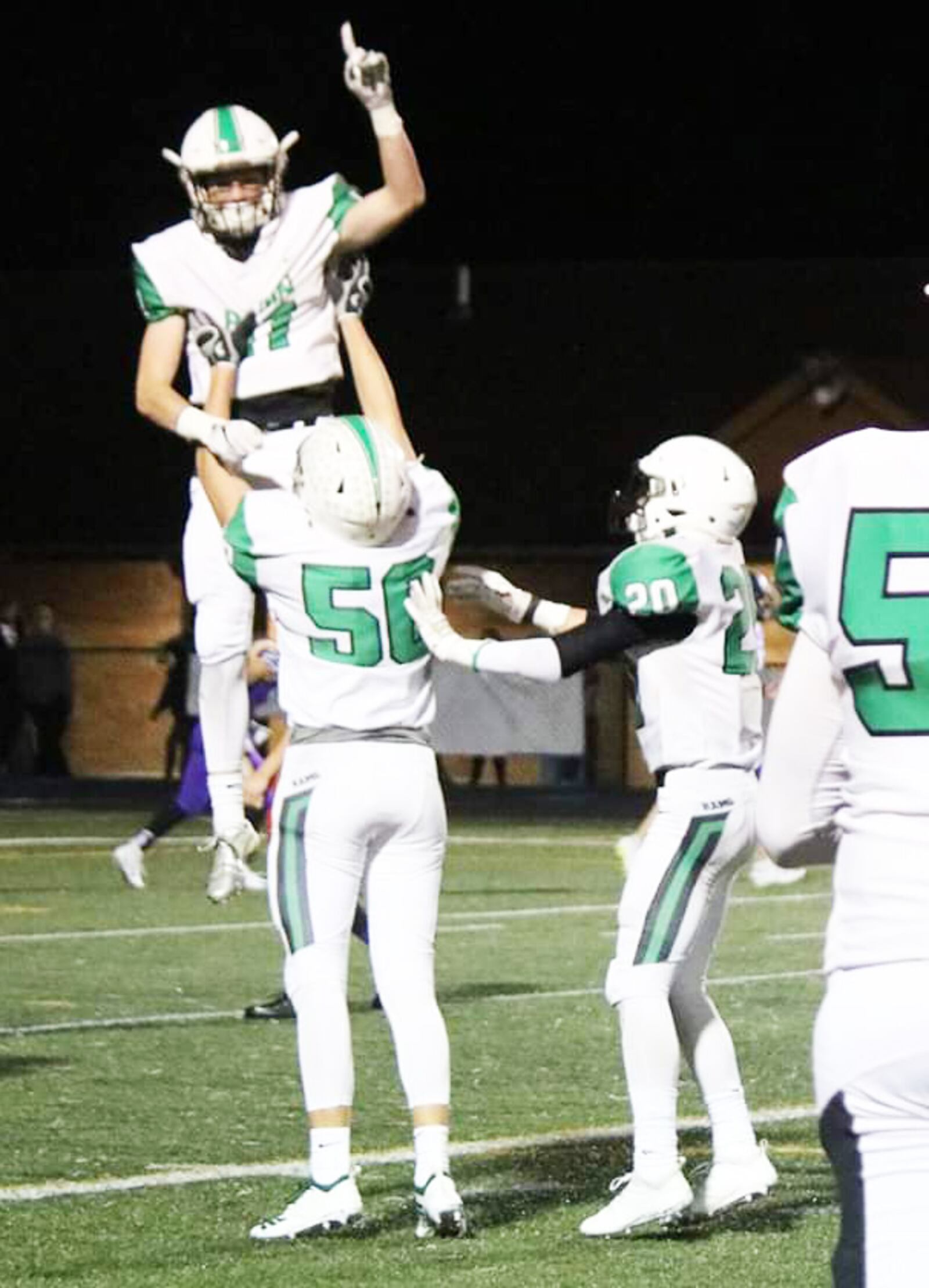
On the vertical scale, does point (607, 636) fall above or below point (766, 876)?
above

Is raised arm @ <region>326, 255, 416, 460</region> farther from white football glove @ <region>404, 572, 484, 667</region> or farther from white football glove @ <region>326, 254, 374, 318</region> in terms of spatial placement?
white football glove @ <region>404, 572, 484, 667</region>

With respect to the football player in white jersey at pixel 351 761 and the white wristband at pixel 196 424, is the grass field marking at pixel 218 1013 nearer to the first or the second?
the white wristband at pixel 196 424

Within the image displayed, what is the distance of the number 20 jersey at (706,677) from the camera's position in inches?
253

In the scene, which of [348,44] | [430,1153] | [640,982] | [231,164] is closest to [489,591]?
[640,982]

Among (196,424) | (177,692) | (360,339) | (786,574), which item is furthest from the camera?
(177,692)

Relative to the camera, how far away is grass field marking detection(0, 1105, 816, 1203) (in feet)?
22.2

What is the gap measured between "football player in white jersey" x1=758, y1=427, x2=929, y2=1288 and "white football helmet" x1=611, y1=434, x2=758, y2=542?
3.30 meters

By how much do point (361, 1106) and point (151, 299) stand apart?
2321mm

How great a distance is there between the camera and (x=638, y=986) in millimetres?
6402

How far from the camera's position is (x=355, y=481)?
20.5 ft

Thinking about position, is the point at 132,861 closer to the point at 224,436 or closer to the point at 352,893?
the point at 224,436

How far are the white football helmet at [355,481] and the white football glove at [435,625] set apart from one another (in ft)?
0.48

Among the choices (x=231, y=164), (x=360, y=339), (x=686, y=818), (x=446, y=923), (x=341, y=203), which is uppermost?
(x=231, y=164)

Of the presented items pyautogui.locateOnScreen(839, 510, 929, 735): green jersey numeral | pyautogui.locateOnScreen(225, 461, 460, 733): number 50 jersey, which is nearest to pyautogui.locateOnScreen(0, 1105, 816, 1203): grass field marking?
pyautogui.locateOnScreen(225, 461, 460, 733): number 50 jersey
